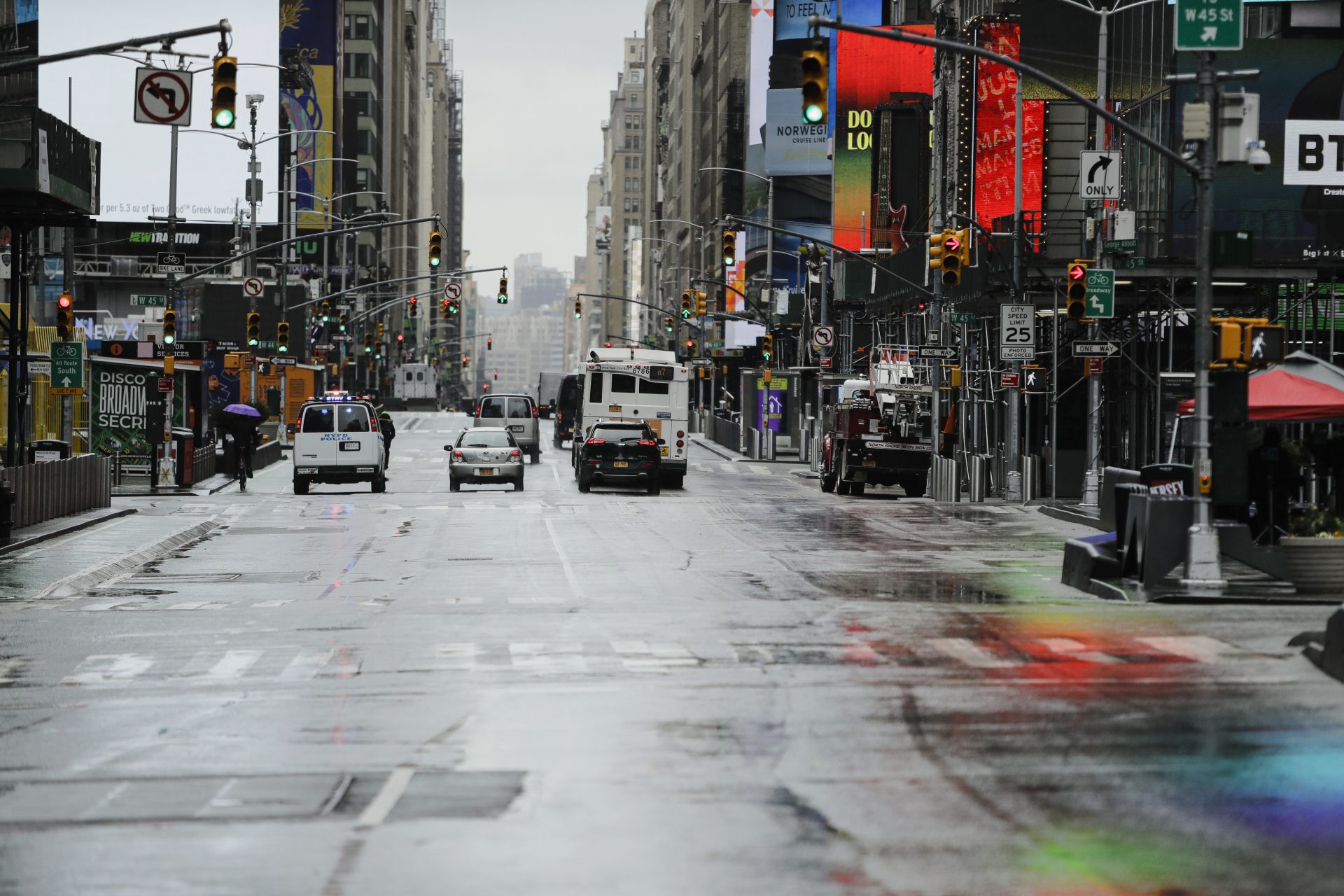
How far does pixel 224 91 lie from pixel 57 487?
1391 cm

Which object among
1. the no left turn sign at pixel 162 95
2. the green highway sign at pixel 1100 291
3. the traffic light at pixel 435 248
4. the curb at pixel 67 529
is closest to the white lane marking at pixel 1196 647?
the no left turn sign at pixel 162 95

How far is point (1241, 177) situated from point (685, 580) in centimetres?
2802

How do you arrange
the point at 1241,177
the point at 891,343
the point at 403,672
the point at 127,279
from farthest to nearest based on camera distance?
the point at 127,279 → the point at 891,343 → the point at 1241,177 → the point at 403,672

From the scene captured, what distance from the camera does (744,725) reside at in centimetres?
1190

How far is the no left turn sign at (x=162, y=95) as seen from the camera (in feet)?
79.7

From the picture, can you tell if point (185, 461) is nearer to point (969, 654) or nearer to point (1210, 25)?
point (1210, 25)

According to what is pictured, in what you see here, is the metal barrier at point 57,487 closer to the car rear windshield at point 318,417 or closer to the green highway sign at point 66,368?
the green highway sign at point 66,368

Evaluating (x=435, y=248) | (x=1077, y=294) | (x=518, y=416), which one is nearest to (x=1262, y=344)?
(x=1077, y=294)

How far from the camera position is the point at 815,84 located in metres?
22.0

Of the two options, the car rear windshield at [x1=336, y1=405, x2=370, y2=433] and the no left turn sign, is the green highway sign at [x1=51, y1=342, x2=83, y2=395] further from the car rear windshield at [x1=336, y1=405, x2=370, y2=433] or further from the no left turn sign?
the no left turn sign

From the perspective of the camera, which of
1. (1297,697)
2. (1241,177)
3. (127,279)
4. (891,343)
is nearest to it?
(1297,697)

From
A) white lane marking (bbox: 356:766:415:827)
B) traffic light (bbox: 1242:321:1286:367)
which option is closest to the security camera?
traffic light (bbox: 1242:321:1286:367)

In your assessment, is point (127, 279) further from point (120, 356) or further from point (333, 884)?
point (333, 884)

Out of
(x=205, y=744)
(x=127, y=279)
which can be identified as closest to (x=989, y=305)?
(x=205, y=744)
